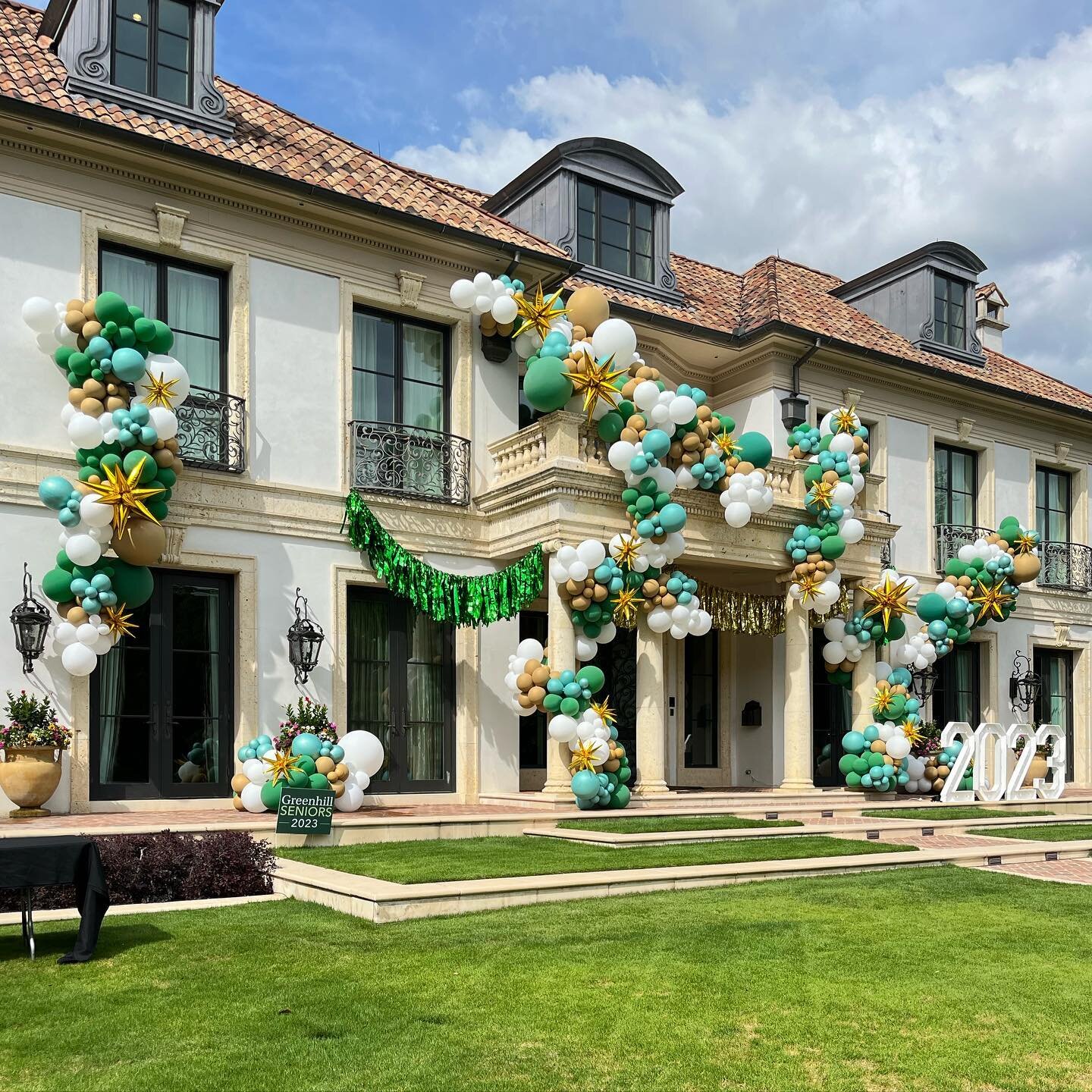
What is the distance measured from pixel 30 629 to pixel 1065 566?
68.8ft

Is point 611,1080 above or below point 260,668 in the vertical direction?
below

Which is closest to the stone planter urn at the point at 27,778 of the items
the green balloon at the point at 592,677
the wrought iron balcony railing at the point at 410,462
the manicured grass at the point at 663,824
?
the wrought iron balcony railing at the point at 410,462

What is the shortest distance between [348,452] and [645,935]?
389 inches

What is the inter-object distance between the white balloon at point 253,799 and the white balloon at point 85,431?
4.21m

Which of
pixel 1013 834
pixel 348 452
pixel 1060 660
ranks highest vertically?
pixel 348 452

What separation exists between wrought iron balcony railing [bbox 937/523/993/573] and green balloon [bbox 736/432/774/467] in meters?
6.98

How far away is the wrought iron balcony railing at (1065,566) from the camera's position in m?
25.9

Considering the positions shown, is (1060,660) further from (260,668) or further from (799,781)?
(260,668)

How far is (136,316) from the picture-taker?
14039mm

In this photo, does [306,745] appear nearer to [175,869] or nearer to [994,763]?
[175,869]

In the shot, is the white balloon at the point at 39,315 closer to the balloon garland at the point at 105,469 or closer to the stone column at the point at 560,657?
the balloon garland at the point at 105,469

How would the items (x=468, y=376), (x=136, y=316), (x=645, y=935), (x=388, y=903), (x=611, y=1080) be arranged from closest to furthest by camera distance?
1. (x=611, y=1080)
2. (x=645, y=935)
3. (x=388, y=903)
4. (x=136, y=316)
5. (x=468, y=376)

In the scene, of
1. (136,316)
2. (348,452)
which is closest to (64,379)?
(136,316)

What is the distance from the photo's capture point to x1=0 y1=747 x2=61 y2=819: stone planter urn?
13273 millimetres
